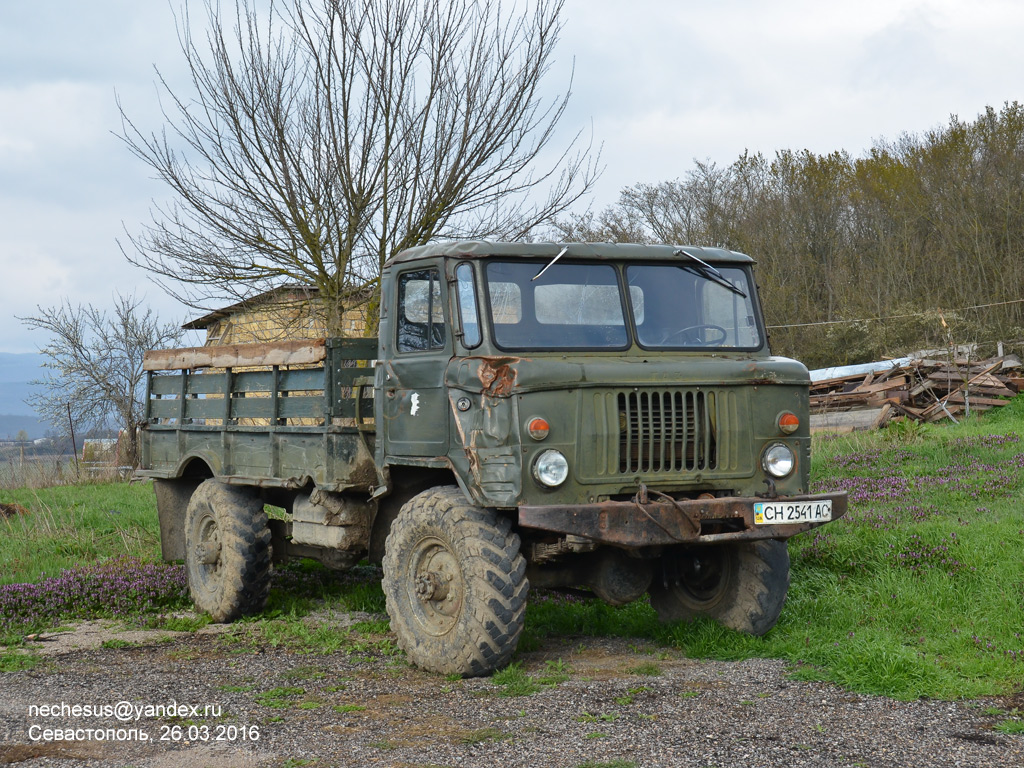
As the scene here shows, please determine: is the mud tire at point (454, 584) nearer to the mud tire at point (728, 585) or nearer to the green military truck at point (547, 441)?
the green military truck at point (547, 441)

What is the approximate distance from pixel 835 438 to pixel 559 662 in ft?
35.4

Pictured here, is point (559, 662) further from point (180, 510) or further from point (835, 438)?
point (835, 438)

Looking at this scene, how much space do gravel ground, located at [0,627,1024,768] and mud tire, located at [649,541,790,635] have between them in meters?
0.57

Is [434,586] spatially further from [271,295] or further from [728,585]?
[271,295]

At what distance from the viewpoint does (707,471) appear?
6238 mm

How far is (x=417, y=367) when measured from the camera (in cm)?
680

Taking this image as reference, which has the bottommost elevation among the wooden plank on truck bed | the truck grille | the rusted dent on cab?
the truck grille

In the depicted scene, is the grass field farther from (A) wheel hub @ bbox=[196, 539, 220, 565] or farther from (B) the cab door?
(B) the cab door

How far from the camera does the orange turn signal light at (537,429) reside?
5895mm

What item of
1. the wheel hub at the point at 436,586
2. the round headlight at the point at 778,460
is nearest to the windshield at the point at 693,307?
the round headlight at the point at 778,460

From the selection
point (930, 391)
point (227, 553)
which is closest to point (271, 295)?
point (227, 553)

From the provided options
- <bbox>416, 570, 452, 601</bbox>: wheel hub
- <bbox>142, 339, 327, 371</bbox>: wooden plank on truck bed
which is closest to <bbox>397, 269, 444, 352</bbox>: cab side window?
<bbox>142, 339, 327, 371</bbox>: wooden plank on truck bed

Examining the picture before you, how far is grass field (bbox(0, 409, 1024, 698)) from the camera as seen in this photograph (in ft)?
19.5

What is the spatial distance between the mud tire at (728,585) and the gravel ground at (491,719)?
1.86 ft
